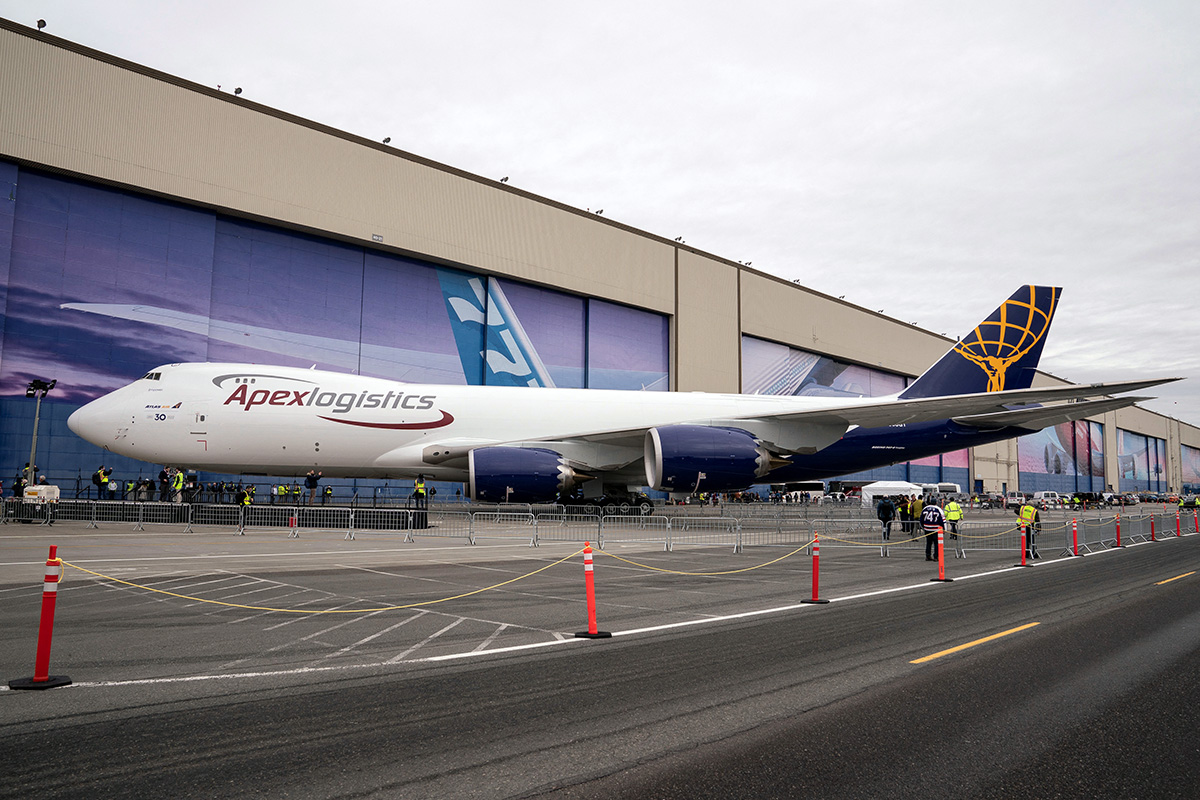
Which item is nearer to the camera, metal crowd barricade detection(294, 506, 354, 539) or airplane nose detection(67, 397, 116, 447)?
metal crowd barricade detection(294, 506, 354, 539)

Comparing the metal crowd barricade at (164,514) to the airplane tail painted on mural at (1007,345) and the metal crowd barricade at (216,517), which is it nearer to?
the metal crowd barricade at (216,517)

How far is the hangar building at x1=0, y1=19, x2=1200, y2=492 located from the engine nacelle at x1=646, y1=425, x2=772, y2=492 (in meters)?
18.9

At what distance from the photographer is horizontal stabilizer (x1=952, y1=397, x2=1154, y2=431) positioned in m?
22.1

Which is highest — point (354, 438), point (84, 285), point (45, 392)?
point (84, 285)

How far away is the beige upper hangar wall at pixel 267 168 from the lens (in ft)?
91.6

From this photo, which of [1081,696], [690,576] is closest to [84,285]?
[690,576]

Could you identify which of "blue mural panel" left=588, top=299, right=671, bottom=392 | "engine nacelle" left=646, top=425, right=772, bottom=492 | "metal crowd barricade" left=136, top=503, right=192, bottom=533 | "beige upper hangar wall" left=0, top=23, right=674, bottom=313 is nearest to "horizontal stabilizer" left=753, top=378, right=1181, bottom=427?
"engine nacelle" left=646, top=425, right=772, bottom=492

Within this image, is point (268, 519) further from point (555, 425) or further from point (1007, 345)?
point (1007, 345)

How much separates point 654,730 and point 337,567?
33.5 ft

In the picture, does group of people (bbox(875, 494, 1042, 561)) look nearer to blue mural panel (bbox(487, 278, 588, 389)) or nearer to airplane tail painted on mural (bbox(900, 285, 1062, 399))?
airplane tail painted on mural (bbox(900, 285, 1062, 399))

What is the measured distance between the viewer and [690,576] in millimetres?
13062

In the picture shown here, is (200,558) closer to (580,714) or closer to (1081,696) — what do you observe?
(580,714)

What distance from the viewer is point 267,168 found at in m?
32.5

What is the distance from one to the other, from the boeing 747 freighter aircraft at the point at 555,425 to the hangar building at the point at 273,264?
873 centimetres
